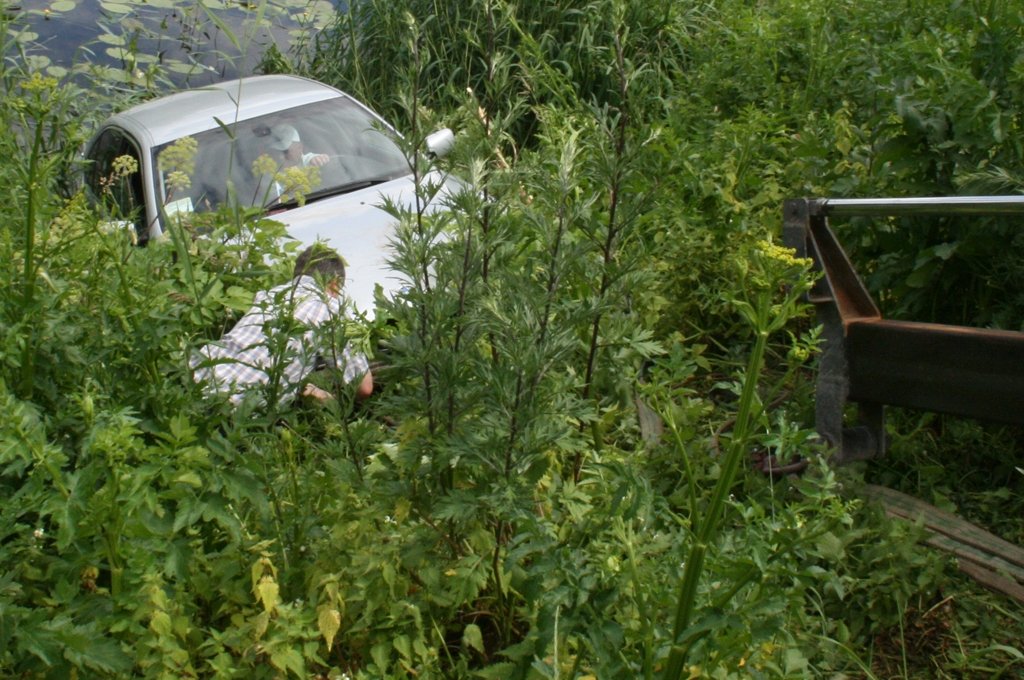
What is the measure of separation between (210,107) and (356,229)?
1.75 m

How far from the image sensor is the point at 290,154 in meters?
6.55

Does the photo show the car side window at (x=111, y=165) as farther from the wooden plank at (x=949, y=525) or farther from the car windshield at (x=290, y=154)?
the wooden plank at (x=949, y=525)

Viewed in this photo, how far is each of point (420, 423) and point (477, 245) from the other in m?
0.51

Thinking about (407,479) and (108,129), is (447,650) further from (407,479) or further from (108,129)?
(108,129)

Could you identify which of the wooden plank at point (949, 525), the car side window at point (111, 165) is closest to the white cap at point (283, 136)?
the car side window at point (111, 165)

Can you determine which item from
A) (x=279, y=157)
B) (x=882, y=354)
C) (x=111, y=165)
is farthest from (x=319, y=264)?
(x=111, y=165)

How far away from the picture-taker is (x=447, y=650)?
274 cm

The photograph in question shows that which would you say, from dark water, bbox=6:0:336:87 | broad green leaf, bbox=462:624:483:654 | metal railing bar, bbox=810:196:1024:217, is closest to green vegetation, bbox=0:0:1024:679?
broad green leaf, bbox=462:624:483:654

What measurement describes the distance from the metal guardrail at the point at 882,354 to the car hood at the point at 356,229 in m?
2.04

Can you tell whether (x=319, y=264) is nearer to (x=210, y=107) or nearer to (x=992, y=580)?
(x=210, y=107)

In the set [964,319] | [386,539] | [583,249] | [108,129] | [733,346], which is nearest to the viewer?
[583,249]

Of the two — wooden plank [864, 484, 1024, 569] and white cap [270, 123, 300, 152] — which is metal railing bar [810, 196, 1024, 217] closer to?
wooden plank [864, 484, 1024, 569]

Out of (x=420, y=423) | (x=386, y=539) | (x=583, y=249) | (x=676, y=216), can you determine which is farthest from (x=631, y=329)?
(x=676, y=216)

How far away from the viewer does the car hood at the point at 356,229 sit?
5.37 meters
